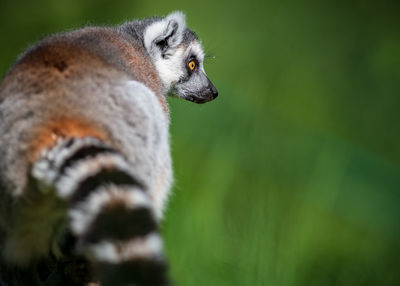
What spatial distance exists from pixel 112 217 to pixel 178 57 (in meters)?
2.14

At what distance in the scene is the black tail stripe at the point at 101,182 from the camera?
209 centimetres

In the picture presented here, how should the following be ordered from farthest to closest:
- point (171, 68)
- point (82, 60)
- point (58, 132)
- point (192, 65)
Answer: point (192, 65) < point (171, 68) < point (82, 60) < point (58, 132)

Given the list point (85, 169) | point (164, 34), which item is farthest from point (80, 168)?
point (164, 34)

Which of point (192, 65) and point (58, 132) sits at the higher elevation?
point (192, 65)

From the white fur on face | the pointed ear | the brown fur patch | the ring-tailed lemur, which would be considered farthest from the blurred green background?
the brown fur patch

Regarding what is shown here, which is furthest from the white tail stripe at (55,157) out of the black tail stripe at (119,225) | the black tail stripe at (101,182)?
the black tail stripe at (119,225)

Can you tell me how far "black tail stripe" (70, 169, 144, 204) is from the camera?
6.86 ft

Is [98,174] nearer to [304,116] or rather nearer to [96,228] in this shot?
[96,228]

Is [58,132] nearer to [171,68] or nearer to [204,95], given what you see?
[171,68]

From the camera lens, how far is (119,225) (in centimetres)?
199

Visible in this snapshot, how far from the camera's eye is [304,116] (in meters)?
7.78

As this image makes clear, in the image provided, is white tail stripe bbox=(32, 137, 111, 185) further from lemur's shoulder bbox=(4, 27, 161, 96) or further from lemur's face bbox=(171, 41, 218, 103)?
lemur's face bbox=(171, 41, 218, 103)

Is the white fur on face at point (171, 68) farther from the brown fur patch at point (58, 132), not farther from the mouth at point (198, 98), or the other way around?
the brown fur patch at point (58, 132)

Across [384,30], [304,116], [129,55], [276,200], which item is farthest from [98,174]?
[384,30]
